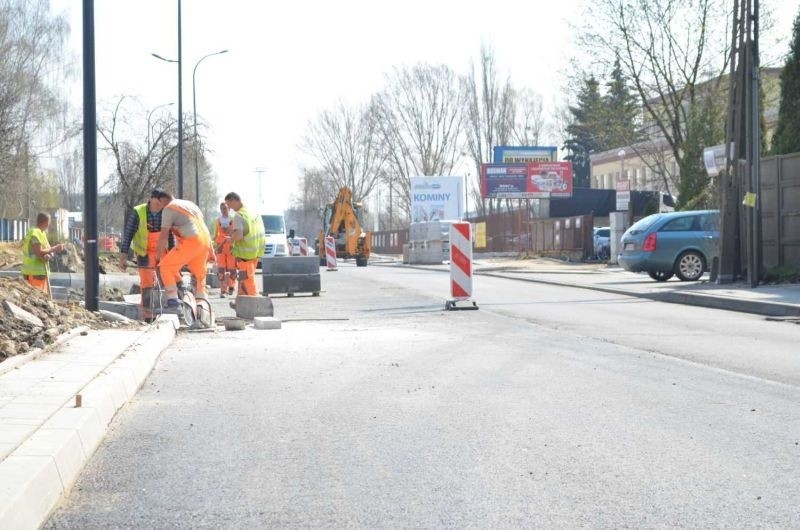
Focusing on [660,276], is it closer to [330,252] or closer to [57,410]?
[330,252]

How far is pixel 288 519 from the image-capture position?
14.8ft

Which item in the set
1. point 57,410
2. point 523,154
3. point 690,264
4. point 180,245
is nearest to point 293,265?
point 180,245

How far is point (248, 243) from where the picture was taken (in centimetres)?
1656

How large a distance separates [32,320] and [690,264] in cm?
1701

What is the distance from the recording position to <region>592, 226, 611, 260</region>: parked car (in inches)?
1831

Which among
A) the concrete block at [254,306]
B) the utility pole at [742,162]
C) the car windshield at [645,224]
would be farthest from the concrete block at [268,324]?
the car windshield at [645,224]

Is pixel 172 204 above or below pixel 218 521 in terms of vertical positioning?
above

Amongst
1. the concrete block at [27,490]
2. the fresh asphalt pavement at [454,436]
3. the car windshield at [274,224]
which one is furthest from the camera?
the car windshield at [274,224]

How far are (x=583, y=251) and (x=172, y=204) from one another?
1382 inches

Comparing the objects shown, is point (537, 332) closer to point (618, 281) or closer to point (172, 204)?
point (172, 204)

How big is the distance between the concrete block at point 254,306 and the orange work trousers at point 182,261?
1498 millimetres

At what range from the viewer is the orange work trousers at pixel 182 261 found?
507 inches

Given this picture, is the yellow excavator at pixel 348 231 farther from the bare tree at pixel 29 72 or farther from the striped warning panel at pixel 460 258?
the striped warning panel at pixel 460 258

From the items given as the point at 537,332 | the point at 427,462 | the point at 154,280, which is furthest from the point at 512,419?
the point at 154,280
